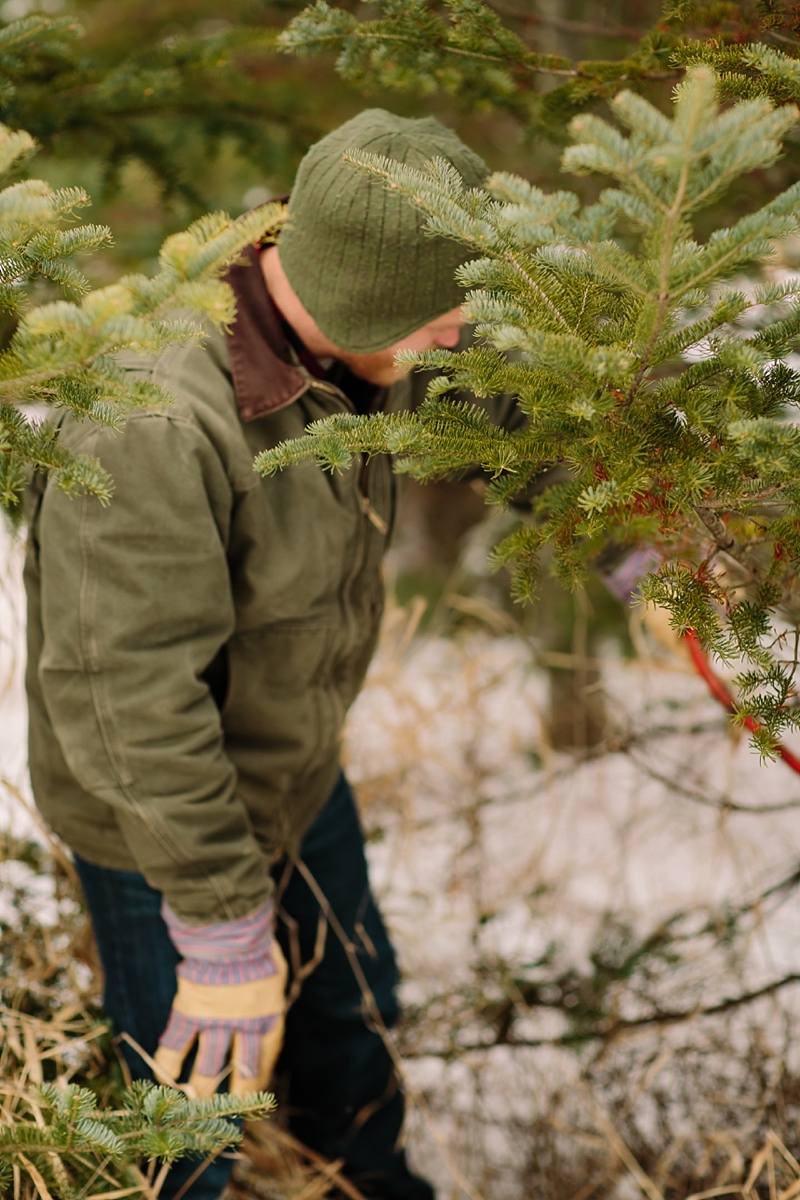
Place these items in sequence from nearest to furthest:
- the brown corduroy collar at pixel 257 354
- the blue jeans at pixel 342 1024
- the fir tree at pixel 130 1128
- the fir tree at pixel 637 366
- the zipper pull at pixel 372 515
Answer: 1. the fir tree at pixel 637 366
2. the fir tree at pixel 130 1128
3. the brown corduroy collar at pixel 257 354
4. the zipper pull at pixel 372 515
5. the blue jeans at pixel 342 1024

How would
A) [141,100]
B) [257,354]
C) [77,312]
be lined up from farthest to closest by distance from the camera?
1. [141,100]
2. [257,354]
3. [77,312]

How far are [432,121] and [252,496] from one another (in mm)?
673

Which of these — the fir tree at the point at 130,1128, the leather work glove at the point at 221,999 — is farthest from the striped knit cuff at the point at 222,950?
the fir tree at the point at 130,1128

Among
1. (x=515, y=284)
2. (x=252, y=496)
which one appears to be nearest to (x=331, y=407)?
(x=252, y=496)

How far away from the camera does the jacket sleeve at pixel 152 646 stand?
4.75 ft

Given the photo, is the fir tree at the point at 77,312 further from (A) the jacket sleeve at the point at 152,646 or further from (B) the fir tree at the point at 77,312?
(A) the jacket sleeve at the point at 152,646

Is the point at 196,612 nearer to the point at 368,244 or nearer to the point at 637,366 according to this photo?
the point at 368,244

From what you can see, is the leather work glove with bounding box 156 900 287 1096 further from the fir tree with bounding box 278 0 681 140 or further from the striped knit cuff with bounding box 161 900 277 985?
the fir tree with bounding box 278 0 681 140

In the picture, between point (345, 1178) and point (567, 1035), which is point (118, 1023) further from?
point (567, 1035)

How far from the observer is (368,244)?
1.43 meters

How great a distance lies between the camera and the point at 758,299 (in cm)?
102

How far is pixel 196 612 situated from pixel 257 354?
0.44 metres

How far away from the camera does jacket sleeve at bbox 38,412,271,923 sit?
1.45 meters

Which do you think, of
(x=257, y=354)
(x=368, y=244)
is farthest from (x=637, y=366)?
(x=257, y=354)
